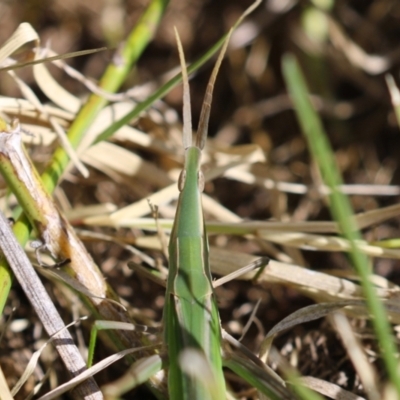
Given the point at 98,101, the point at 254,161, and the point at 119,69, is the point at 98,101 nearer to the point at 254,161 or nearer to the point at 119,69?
the point at 119,69

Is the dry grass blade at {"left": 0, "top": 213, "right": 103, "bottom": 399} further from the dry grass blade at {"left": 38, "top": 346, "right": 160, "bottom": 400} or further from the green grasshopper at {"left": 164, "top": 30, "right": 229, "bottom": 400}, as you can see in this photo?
the green grasshopper at {"left": 164, "top": 30, "right": 229, "bottom": 400}

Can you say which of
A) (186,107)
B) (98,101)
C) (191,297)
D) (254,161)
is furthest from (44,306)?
(254,161)

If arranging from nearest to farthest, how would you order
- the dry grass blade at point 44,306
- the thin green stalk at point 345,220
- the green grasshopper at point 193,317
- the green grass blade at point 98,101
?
the thin green stalk at point 345,220
the green grasshopper at point 193,317
the dry grass blade at point 44,306
the green grass blade at point 98,101

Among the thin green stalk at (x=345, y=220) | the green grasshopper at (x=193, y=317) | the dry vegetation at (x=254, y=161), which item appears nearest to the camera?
the thin green stalk at (x=345, y=220)

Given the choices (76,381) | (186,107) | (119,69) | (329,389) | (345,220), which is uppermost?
(119,69)

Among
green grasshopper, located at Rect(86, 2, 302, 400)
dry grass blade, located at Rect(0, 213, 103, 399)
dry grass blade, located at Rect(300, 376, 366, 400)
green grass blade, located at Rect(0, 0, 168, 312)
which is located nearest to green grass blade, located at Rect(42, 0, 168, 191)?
green grass blade, located at Rect(0, 0, 168, 312)

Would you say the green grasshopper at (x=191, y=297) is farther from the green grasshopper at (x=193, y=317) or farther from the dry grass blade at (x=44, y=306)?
the dry grass blade at (x=44, y=306)

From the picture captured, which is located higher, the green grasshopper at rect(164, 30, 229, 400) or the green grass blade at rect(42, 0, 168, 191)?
the green grass blade at rect(42, 0, 168, 191)

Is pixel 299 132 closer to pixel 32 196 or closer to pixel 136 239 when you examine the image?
pixel 136 239

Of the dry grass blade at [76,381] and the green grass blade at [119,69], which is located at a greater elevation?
the green grass blade at [119,69]

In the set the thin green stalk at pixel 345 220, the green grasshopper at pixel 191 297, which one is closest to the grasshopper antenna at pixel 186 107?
the green grasshopper at pixel 191 297
